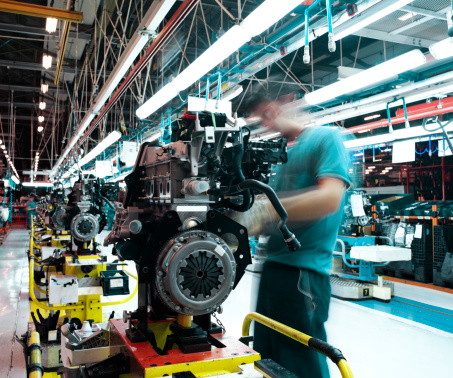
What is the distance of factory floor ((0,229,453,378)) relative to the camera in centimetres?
379

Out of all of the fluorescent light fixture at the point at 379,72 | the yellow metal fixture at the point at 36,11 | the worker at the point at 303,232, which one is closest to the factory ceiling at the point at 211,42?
the yellow metal fixture at the point at 36,11

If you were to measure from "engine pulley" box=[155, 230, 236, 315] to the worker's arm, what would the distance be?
50 centimetres

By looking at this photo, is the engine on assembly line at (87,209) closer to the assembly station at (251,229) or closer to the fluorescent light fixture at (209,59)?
the assembly station at (251,229)

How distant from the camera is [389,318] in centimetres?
538

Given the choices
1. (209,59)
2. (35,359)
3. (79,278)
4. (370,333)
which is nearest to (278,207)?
(35,359)

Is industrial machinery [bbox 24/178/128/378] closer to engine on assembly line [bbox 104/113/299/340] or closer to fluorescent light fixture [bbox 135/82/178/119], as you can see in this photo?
fluorescent light fixture [bbox 135/82/178/119]

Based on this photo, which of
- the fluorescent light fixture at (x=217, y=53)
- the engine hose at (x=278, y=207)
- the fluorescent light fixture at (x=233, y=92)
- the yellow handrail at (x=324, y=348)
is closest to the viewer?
the yellow handrail at (x=324, y=348)

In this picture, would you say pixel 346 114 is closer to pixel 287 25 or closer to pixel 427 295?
pixel 287 25

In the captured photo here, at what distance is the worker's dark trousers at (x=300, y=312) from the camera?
1847 millimetres

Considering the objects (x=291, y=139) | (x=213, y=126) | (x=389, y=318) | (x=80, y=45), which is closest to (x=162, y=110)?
(x=80, y=45)

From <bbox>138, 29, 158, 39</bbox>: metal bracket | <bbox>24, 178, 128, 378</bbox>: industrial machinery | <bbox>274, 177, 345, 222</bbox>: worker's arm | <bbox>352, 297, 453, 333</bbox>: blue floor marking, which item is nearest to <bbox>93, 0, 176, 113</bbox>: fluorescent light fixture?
<bbox>138, 29, 158, 39</bbox>: metal bracket

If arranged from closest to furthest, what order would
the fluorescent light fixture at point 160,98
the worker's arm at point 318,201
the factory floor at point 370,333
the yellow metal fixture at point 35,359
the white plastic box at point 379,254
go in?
the yellow metal fixture at point 35,359
the worker's arm at point 318,201
the factory floor at point 370,333
the fluorescent light fixture at point 160,98
the white plastic box at point 379,254

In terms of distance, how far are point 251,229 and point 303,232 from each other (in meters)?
0.24

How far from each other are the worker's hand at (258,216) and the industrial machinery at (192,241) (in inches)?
11.0
